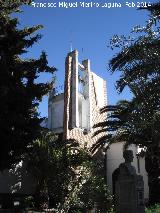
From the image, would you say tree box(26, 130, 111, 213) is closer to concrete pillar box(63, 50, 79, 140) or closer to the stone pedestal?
concrete pillar box(63, 50, 79, 140)

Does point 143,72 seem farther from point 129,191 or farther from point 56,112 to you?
point 56,112

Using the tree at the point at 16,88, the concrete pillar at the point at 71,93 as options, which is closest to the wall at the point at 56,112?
the concrete pillar at the point at 71,93

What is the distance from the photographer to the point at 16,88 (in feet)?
51.9

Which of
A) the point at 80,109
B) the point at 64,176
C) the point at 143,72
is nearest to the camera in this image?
the point at 143,72

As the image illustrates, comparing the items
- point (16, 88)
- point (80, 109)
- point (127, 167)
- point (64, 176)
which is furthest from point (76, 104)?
point (127, 167)

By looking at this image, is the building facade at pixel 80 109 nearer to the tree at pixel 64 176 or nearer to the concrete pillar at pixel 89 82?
the concrete pillar at pixel 89 82

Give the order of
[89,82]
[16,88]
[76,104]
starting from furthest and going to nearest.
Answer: [89,82] → [76,104] → [16,88]

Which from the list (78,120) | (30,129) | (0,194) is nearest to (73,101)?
(78,120)

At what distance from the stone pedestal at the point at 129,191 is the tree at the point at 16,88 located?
497cm

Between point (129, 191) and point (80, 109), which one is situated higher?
point (80, 109)

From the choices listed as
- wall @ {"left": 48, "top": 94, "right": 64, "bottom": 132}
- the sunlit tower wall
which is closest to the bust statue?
the sunlit tower wall

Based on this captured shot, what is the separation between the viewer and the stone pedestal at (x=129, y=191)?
42.4ft

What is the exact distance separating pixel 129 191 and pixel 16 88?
631 cm

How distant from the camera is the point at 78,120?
1176 inches
